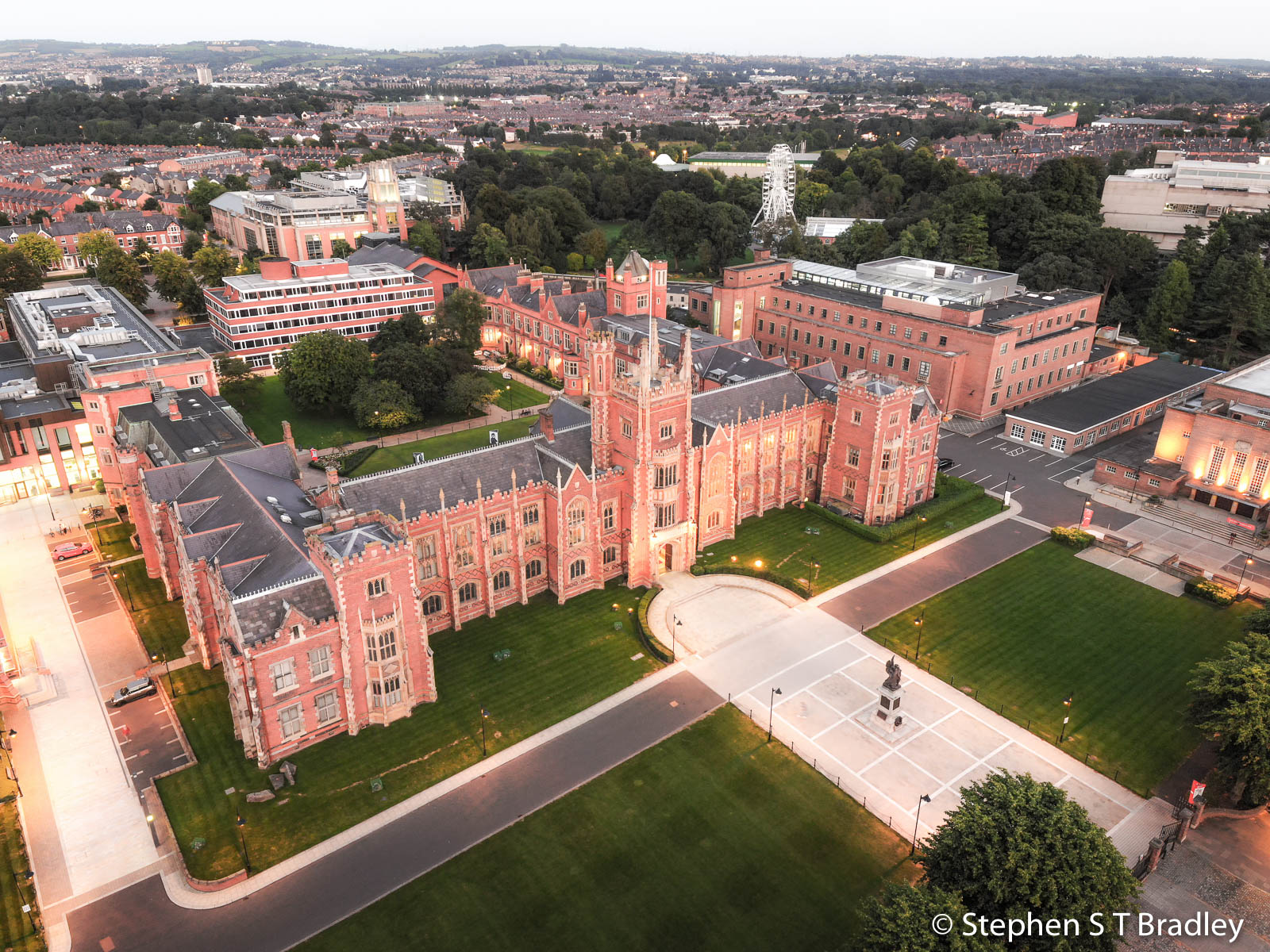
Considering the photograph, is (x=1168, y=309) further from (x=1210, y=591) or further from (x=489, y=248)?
(x=489, y=248)

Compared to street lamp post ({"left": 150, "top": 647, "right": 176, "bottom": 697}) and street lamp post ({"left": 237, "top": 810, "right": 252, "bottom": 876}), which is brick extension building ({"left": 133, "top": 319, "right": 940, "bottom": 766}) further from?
street lamp post ({"left": 237, "top": 810, "right": 252, "bottom": 876})

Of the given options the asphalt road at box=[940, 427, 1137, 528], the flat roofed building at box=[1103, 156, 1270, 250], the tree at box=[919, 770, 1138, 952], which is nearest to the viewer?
the tree at box=[919, 770, 1138, 952]

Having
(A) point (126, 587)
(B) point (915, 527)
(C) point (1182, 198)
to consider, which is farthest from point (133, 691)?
(C) point (1182, 198)

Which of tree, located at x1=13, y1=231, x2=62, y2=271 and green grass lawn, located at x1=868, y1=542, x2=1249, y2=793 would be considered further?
tree, located at x1=13, y1=231, x2=62, y2=271

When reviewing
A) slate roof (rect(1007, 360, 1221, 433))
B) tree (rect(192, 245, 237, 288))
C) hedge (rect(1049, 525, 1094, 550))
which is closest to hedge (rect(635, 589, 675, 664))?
hedge (rect(1049, 525, 1094, 550))

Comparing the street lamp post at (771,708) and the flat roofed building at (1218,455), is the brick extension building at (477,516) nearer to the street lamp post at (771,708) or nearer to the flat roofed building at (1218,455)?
the street lamp post at (771,708)

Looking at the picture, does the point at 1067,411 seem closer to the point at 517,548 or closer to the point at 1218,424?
the point at 1218,424
